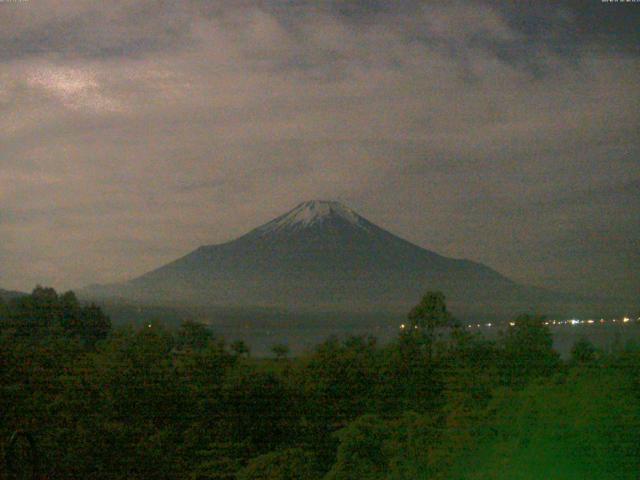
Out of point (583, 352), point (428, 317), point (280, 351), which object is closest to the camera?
point (583, 352)

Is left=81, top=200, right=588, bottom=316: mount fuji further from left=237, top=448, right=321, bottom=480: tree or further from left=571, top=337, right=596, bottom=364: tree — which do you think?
left=237, top=448, right=321, bottom=480: tree

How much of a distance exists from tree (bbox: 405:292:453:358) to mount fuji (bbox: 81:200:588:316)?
7.68ft

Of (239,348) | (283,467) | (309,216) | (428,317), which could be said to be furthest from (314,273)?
(283,467)

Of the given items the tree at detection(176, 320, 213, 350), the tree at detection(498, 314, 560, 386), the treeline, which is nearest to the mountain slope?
the treeline

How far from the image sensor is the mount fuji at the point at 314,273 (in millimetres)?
9392

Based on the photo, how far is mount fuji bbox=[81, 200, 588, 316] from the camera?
9.39 metres

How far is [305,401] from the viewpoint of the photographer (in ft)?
14.1

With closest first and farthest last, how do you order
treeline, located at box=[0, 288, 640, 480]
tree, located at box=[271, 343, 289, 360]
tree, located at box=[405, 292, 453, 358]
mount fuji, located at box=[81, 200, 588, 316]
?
1. treeline, located at box=[0, 288, 640, 480]
2. tree, located at box=[405, 292, 453, 358]
3. tree, located at box=[271, 343, 289, 360]
4. mount fuji, located at box=[81, 200, 588, 316]

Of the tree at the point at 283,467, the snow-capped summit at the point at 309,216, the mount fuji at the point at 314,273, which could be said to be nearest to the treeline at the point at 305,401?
the tree at the point at 283,467

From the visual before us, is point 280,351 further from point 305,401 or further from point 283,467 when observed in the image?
point 283,467

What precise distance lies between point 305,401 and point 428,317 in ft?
3.92

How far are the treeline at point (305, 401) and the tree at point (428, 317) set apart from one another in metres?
0.01

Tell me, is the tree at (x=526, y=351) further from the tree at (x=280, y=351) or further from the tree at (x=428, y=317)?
the tree at (x=280, y=351)

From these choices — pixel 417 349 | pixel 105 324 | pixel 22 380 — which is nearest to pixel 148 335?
pixel 22 380
